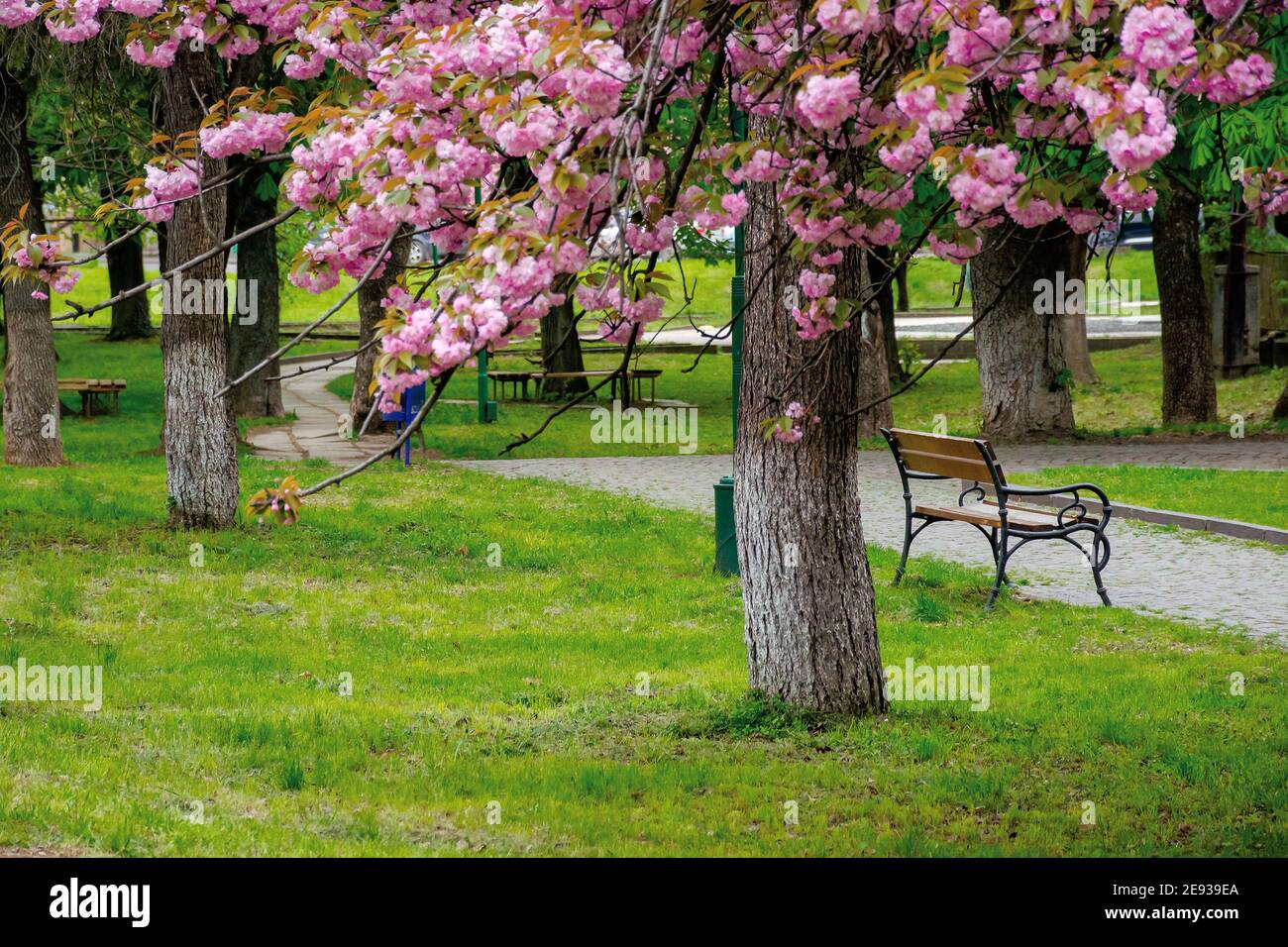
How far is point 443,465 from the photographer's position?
A: 1848 centimetres

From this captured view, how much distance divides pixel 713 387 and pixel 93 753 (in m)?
25.4

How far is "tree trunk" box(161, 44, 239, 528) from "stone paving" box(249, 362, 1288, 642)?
314 centimetres

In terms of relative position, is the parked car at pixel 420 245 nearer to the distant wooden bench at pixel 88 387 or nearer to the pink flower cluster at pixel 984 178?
the pink flower cluster at pixel 984 178

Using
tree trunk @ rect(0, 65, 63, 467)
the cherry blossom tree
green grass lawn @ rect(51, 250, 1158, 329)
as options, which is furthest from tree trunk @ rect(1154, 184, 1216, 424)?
green grass lawn @ rect(51, 250, 1158, 329)

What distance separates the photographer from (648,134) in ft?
16.3

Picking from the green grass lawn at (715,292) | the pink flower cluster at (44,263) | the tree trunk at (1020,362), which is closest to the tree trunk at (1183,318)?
the tree trunk at (1020,362)

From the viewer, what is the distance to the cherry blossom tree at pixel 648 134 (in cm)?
419

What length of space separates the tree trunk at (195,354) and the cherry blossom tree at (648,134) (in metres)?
5.34

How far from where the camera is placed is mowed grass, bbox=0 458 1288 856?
19.3 ft

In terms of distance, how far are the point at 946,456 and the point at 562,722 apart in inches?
166

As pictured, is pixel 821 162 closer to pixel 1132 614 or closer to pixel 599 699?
pixel 599 699

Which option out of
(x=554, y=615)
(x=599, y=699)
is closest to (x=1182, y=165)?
(x=554, y=615)

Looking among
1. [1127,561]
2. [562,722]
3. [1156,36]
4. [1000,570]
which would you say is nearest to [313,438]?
[1127,561]

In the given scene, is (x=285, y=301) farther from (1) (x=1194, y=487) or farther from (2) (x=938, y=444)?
(2) (x=938, y=444)
